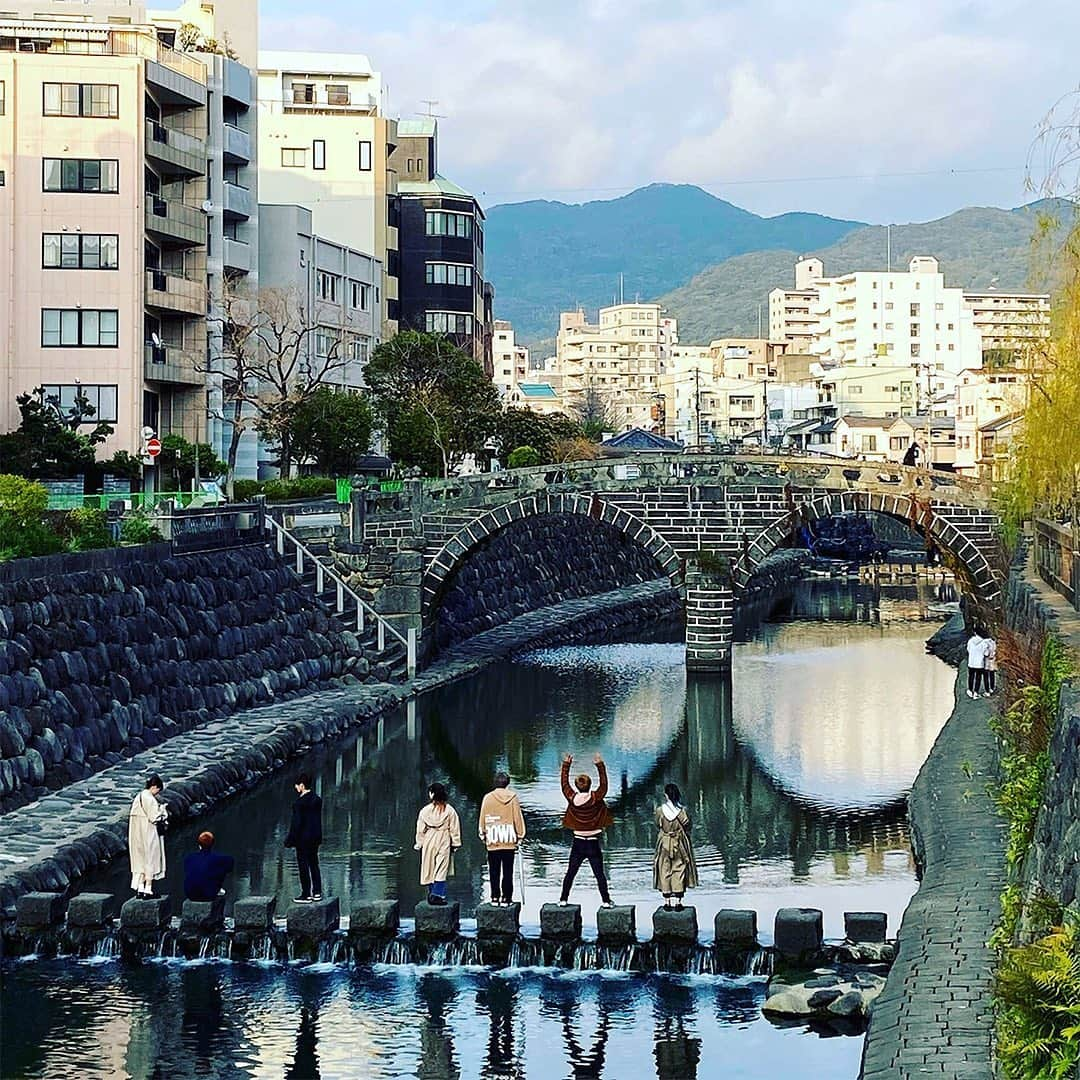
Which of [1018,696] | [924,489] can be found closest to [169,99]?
[924,489]

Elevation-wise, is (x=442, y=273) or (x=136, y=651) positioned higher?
(x=442, y=273)

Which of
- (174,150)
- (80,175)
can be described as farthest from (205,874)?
(174,150)

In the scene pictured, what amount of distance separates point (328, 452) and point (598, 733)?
24.3 m

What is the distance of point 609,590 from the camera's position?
69.3 m

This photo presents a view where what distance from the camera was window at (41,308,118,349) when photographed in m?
51.5

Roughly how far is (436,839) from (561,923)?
2051mm

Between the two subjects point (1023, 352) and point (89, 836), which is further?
point (1023, 352)

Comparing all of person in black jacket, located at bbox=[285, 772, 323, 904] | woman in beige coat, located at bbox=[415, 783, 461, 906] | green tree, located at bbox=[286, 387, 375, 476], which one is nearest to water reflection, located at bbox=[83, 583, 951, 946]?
person in black jacket, located at bbox=[285, 772, 323, 904]

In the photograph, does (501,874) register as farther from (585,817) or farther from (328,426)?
(328,426)

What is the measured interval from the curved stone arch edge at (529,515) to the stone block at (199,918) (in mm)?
26043

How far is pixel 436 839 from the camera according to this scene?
20.8m

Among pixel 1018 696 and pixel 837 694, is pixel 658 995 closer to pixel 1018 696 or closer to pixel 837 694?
pixel 1018 696

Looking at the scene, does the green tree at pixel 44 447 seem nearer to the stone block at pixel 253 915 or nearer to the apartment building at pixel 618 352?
the stone block at pixel 253 915

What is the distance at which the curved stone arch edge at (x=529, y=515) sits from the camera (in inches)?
1815
